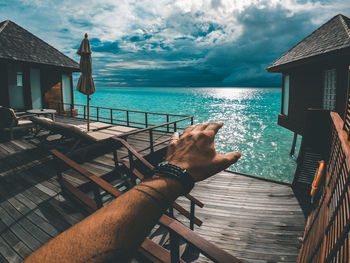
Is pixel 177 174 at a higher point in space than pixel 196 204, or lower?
higher

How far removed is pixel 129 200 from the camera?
0.77 meters

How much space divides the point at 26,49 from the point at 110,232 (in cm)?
1778

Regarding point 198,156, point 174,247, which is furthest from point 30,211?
point 198,156

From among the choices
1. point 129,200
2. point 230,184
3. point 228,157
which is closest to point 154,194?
point 129,200

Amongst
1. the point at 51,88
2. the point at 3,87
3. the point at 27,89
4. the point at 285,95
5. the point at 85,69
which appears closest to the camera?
the point at 85,69

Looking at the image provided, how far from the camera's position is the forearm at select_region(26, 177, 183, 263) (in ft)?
2.03

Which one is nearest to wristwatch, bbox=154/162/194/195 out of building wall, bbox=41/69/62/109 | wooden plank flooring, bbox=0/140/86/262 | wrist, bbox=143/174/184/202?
wrist, bbox=143/174/184/202

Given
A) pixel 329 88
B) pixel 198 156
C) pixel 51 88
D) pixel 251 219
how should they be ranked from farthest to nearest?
pixel 51 88, pixel 329 88, pixel 251 219, pixel 198 156

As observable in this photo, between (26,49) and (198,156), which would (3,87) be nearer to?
(26,49)

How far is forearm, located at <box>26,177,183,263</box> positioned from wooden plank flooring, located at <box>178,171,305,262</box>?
421cm

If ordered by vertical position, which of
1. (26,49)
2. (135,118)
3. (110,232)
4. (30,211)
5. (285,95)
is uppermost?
(26,49)

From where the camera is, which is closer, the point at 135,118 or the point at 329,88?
the point at 329,88

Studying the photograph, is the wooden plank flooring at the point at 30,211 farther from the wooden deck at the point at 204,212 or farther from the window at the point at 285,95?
the window at the point at 285,95

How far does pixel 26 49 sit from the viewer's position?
1369cm
